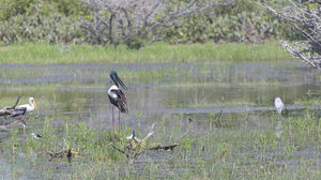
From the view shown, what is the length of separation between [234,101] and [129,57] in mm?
11890

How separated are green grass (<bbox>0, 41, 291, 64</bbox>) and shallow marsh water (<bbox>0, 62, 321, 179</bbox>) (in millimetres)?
984

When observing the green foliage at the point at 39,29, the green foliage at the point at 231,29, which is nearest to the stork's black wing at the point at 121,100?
the green foliage at the point at 39,29

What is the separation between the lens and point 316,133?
1327 centimetres

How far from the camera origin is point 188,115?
53.4 ft

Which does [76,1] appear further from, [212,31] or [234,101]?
[234,101]

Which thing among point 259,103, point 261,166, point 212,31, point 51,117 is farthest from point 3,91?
point 212,31

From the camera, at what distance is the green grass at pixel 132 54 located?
30.0 metres

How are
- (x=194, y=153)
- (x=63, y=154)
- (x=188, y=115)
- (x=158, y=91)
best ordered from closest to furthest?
(x=63, y=154), (x=194, y=153), (x=188, y=115), (x=158, y=91)

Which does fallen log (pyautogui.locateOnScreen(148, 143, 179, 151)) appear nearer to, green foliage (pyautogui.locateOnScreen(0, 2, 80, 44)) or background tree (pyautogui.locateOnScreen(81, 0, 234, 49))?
background tree (pyautogui.locateOnScreen(81, 0, 234, 49))

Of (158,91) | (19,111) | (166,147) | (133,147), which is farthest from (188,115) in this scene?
(158,91)

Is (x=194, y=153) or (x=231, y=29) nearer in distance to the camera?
(x=194, y=153)

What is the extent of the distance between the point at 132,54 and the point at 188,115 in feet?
46.7

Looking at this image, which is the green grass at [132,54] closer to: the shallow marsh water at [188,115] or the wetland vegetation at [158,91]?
the wetland vegetation at [158,91]

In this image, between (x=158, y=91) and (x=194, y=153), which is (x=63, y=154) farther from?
(x=158, y=91)
